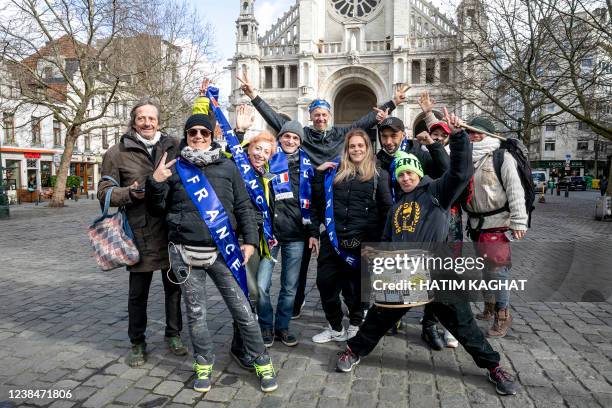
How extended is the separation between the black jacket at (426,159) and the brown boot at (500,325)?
5.08ft

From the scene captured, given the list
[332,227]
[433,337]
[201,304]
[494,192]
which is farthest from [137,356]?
[494,192]

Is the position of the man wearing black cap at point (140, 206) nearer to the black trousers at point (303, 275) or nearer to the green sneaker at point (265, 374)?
the green sneaker at point (265, 374)

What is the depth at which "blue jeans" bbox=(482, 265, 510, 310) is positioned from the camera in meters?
4.32

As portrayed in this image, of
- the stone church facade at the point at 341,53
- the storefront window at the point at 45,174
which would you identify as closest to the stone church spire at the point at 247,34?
the stone church facade at the point at 341,53

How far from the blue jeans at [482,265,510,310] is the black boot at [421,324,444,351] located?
2.12ft

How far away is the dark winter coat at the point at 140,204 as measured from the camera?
3.73 metres

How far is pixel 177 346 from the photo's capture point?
4.04 meters

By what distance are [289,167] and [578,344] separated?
3.24m

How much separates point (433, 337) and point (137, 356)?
2.70 metres

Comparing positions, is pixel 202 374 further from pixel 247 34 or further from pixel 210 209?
pixel 247 34

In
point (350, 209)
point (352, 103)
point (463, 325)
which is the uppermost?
point (352, 103)

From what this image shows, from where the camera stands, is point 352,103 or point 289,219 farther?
point 352,103

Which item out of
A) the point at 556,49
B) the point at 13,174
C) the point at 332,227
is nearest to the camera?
the point at 332,227

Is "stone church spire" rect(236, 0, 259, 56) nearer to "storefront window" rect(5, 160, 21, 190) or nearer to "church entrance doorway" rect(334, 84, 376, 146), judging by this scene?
"church entrance doorway" rect(334, 84, 376, 146)
